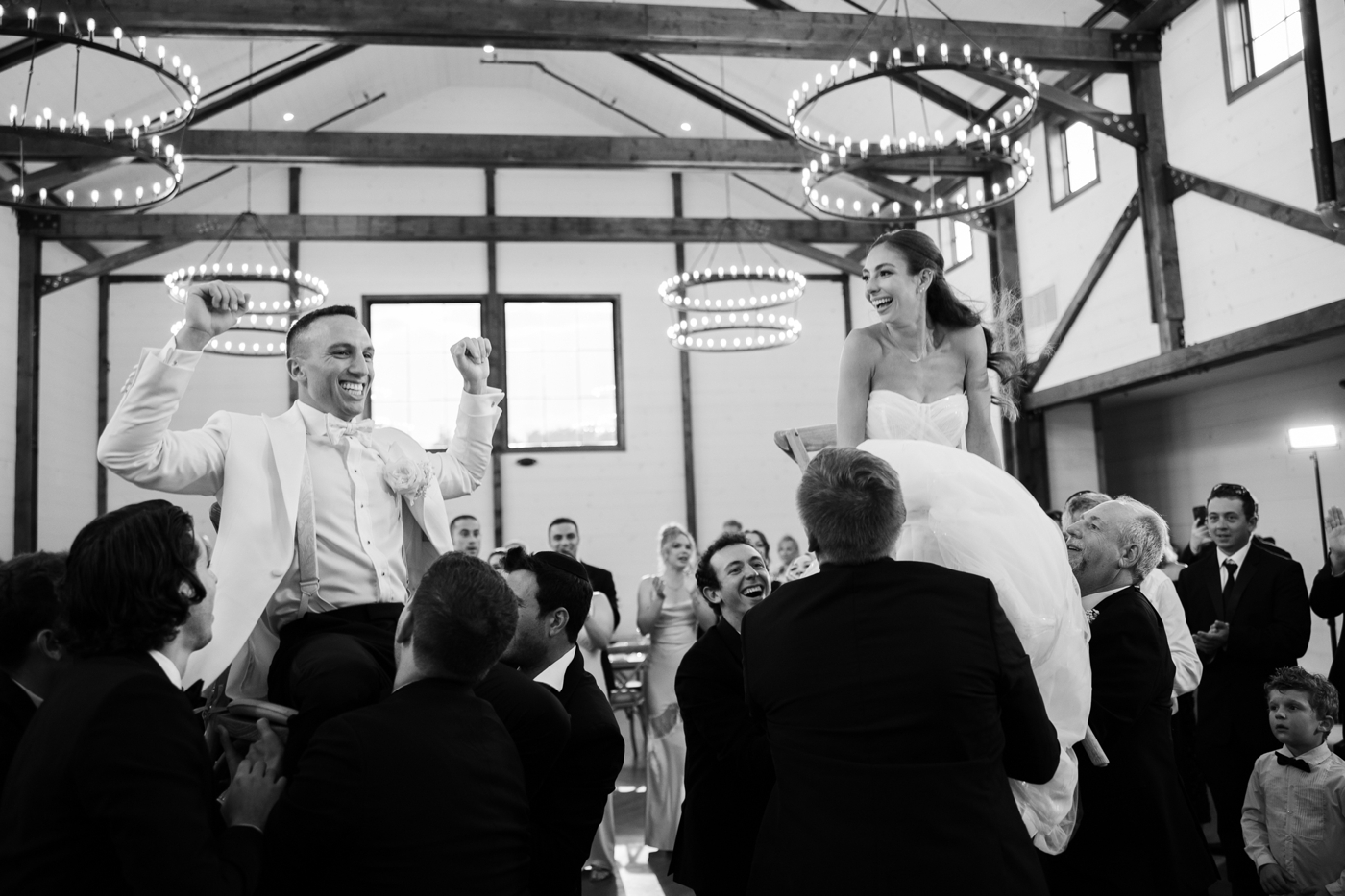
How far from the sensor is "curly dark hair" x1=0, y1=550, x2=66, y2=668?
2133 millimetres

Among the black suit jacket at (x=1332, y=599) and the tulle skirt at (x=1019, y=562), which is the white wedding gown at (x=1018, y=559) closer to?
the tulle skirt at (x=1019, y=562)

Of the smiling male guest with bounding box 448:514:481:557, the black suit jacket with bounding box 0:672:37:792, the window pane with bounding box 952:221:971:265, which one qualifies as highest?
the window pane with bounding box 952:221:971:265

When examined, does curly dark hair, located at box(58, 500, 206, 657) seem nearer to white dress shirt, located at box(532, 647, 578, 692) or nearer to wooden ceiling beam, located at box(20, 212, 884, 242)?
white dress shirt, located at box(532, 647, 578, 692)

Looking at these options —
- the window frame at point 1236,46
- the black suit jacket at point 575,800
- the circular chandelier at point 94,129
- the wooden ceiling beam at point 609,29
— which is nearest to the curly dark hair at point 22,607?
the black suit jacket at point 575,800

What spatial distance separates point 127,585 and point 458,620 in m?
0.57

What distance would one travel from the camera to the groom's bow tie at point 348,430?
8.34 ft

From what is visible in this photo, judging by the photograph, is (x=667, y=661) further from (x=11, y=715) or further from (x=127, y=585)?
(x=127, y=585)

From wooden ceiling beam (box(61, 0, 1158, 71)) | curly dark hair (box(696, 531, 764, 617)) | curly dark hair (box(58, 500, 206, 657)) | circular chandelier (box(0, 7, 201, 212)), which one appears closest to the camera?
curly dark hair (box(58, 500, 206, 657))

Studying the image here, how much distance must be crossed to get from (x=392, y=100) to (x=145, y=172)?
11.5ft

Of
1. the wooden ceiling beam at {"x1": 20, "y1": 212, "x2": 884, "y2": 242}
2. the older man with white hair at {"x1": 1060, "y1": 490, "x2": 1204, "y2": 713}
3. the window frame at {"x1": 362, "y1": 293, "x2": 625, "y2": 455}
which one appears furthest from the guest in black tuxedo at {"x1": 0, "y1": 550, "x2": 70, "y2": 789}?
the window frame at {"x1": 362, "y1": 293, "x2": 625, "y2": 455}

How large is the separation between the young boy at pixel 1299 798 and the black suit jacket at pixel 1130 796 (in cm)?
126

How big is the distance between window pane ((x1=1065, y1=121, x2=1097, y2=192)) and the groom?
9.26 m

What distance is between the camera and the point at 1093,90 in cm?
1023

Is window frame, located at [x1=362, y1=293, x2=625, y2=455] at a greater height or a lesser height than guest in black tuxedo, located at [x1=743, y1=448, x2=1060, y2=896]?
greater
